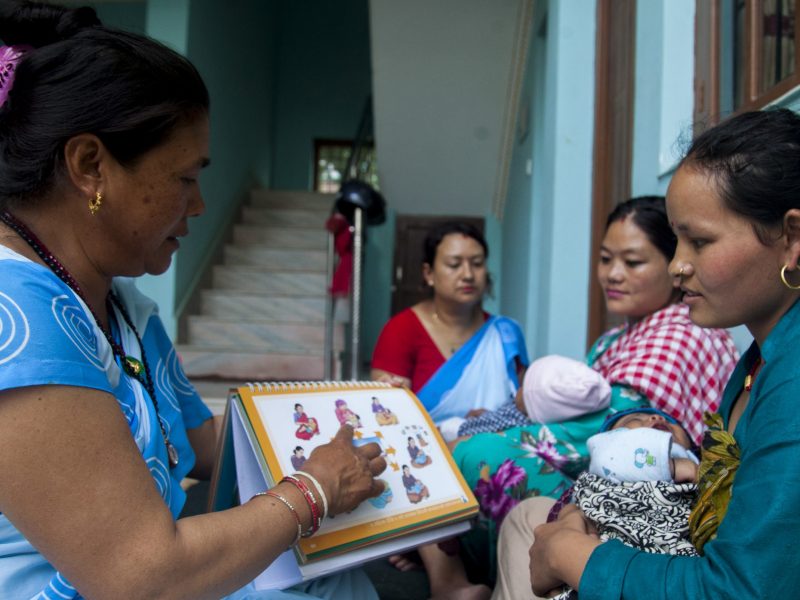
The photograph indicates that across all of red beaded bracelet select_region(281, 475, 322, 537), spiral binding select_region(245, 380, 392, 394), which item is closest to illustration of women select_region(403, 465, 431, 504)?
spiral binding select_region(245, 380, 392, 394)

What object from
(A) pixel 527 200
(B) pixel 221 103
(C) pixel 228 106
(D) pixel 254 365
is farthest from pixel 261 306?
(A) pixel 527 200

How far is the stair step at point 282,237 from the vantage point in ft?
21.9

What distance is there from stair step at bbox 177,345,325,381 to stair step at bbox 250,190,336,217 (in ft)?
8.21

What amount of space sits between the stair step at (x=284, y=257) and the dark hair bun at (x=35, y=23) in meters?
5.51

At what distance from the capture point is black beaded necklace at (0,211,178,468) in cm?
89

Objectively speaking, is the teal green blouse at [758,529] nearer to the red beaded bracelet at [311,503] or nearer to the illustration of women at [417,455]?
the red beaded bracelet at [311,503]

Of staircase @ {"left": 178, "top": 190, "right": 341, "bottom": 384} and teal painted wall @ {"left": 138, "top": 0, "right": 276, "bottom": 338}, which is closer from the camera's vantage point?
teal painted wall @ {"left": 138, "top": 0, "right": 276, "bottom": 338}

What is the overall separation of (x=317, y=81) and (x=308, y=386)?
8.87 meters

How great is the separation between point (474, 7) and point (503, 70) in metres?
0.64

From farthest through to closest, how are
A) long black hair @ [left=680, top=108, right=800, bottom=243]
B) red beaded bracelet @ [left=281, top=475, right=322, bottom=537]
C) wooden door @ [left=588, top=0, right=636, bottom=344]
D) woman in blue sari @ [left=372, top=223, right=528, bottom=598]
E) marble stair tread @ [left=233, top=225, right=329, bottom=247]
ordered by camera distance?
marble stair tread @ [left=233, top=225, right=329, bottom=247] < wooden door @ [left=588, top=0, right=636, bottom=344] < woman in blue sari @ [left=372, top=223, right=528, bottom=598] < red beaded bracelet @ [left=281, top=475, right=322, bottom=537] < long black hair @ [left=680, top=108, right=800, bottom=243]

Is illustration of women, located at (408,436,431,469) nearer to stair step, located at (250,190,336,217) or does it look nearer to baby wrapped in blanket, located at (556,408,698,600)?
baby wrapped in blanket, located at (556,408,698,600)

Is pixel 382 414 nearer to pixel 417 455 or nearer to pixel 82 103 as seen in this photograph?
pixel 417 455

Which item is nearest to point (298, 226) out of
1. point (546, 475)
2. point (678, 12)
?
point (678, 12)

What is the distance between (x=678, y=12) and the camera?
2.44 meters
